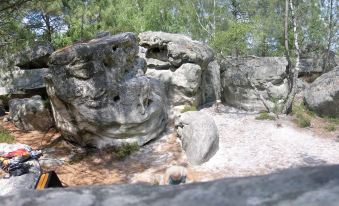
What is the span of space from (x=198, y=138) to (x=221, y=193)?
893cm

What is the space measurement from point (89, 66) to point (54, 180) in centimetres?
415

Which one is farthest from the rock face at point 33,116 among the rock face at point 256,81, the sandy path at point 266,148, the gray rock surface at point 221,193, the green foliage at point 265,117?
the gray rock surface at point 221,193

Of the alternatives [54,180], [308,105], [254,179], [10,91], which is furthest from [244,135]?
[254,179]

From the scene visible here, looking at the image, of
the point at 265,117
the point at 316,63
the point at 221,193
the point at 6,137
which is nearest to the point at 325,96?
the point at 265,117

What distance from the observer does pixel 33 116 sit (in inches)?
473

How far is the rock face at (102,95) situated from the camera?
10.3 meters

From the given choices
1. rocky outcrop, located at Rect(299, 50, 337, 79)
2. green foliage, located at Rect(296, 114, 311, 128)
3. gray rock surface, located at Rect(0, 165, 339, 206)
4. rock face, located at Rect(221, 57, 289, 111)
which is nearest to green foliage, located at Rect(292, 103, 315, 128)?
green foliage, located at Rect(296, 114, 311, 128)

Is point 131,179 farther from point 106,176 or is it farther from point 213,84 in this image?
point 213,84

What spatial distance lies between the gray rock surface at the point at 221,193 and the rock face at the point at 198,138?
8495 mm

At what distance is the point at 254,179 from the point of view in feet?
3.99

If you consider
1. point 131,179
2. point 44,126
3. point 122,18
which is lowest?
point 131,179

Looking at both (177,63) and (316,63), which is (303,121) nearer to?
(177,63)

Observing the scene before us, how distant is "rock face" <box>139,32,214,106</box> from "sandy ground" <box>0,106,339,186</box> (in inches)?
98.7

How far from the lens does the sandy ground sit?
9.13 meters
